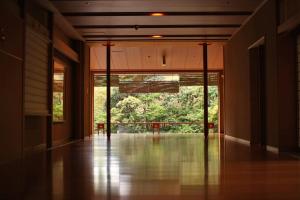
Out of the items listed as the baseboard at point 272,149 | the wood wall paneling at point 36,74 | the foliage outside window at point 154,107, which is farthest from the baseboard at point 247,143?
the foliage outside window at point 154,107

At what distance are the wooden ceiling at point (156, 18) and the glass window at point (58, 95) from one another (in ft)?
4.27

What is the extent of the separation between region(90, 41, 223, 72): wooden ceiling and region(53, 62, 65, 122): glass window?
246 centimetres

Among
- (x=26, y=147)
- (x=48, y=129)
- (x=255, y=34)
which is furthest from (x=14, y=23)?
(x=255, y=34)

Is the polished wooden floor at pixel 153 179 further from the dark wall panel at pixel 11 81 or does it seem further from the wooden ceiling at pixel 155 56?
the wooden ceiling at pixel 155 56

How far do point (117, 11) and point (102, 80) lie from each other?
9.68m

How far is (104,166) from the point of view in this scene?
5043 millimetres

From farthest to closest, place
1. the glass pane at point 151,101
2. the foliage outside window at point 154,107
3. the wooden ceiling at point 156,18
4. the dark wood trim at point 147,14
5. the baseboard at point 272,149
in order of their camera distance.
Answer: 1. the foliage outside window at point 154,107
2. the glass pane at point 151,101
3. the dark wood trim at point 147,14
4. the wooden ceiling at point 156,18
5. the baseboard at point 272,149

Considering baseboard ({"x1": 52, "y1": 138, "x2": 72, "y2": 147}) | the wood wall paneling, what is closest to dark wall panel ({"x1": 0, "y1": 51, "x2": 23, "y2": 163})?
the wood wall paneling

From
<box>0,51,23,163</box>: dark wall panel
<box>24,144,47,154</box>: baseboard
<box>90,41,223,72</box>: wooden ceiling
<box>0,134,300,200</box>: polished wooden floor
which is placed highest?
<box>90,41,223,72</box>: wooden ceiling

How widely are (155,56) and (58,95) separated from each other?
6094 millimetres

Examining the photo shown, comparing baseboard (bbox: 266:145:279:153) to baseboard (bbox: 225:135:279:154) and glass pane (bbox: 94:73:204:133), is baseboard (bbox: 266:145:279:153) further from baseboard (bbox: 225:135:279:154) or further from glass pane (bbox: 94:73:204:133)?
glass pane (bbox: 94:73:204:133)

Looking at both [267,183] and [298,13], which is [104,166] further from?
[298,13]

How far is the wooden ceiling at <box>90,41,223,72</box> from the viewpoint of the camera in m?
13.7

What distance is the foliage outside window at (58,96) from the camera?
1000cm
